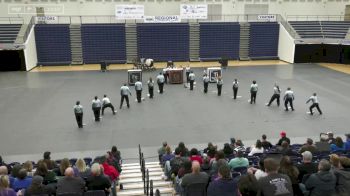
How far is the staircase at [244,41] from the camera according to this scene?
127ft

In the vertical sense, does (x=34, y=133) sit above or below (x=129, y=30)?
below

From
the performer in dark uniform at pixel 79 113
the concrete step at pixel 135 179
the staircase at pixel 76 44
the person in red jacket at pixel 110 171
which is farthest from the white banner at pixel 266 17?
the person in red jacket at pixel 110 171

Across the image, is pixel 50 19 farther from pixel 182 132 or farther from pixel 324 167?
pixel 324 167

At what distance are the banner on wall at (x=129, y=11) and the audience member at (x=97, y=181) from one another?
1126 inches

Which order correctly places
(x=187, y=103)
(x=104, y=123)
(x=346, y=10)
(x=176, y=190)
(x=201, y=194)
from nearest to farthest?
(x=201, y=194), (x=176, y=190), (x=104, y=123), (x=187, y=103), (x=346, y=10)

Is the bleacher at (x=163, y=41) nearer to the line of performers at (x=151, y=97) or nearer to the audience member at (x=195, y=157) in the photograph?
the line of performers at (x=151, y=97)

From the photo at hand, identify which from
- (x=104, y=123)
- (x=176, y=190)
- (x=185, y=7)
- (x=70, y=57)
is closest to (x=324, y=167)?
(x=176, y=190)

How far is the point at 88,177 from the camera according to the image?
7695 millimetres

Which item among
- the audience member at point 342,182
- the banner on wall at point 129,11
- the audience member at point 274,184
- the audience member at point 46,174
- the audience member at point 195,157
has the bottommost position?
the audience member at point 195,157

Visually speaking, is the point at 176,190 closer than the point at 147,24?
Yes

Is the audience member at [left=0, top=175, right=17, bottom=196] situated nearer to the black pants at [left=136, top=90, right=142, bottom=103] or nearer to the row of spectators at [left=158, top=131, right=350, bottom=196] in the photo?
the row of spectators at [left=158, top=131, right=350, bottom=196]

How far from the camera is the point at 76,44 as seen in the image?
120ft

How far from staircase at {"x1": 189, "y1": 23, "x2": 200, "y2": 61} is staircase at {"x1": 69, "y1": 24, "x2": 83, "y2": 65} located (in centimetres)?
1123

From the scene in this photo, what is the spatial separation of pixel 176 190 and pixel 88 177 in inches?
85.7
